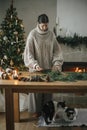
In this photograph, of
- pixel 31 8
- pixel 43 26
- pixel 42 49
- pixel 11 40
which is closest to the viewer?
pixel 43 26

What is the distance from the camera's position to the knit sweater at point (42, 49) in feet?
11.4

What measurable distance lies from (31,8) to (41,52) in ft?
7.25

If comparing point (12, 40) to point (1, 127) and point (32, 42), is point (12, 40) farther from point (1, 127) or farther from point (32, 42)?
point (1, 127)

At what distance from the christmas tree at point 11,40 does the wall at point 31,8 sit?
1.26 ft

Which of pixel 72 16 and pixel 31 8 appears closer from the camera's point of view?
pixel 72 16

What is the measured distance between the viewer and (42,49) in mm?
3551

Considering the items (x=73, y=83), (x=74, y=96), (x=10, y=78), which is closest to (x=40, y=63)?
(x=10, y=78)

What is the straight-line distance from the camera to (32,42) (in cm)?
352

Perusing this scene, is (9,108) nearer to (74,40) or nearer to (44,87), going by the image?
(44,87)

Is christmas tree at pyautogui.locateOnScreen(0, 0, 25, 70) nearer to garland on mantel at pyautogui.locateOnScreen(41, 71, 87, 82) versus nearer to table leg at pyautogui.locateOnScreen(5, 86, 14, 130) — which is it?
garland on mantel at pyautogui.locateOnScreen(41, 71, 87, 82)

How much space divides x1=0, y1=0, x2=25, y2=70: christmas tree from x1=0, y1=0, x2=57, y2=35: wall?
38cm

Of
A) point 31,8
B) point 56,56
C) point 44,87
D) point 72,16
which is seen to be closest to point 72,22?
point 72,16

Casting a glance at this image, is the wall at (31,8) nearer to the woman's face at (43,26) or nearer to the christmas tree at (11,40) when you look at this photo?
A: the christmas tree at (11,40)

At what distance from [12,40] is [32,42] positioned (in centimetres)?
163
